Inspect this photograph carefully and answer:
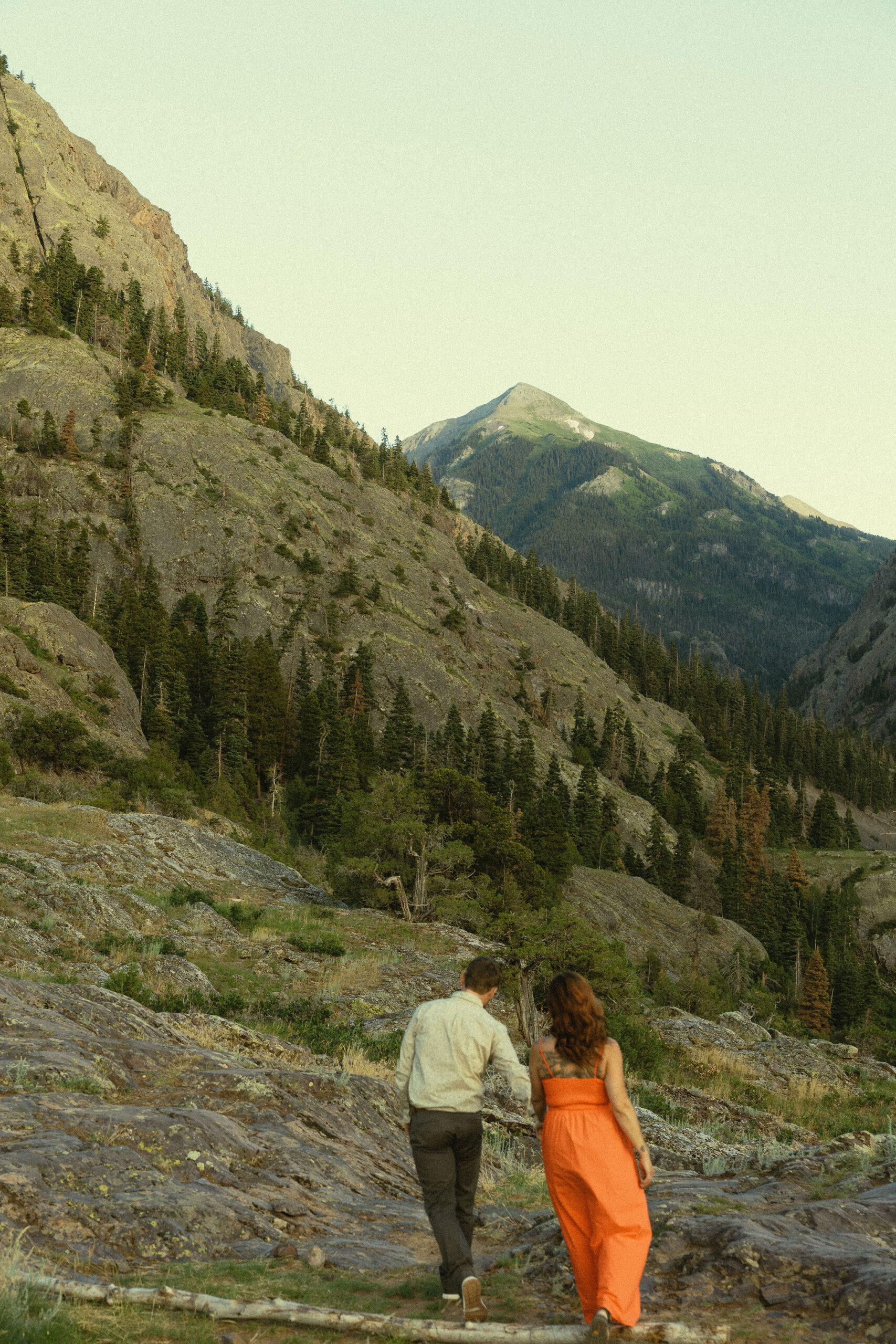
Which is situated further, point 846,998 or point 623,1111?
point 846,998

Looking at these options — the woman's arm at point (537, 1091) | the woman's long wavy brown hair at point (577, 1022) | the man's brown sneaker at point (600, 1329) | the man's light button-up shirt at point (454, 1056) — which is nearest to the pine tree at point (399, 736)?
the man's light button-up shirt at point (454, 1056)

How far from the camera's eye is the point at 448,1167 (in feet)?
23.5

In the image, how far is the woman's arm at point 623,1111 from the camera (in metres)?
6.29

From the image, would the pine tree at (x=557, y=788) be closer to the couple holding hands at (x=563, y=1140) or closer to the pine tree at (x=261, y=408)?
the pine tree at (x=261, y=408)

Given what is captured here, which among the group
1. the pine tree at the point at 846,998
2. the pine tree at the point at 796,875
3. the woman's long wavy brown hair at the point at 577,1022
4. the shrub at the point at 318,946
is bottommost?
the pine tree at the point at 846,998

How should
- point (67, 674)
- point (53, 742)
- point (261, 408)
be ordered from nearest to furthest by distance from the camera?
1. point (53, 742)
2. point (67, 674)
3. point (261, 408)

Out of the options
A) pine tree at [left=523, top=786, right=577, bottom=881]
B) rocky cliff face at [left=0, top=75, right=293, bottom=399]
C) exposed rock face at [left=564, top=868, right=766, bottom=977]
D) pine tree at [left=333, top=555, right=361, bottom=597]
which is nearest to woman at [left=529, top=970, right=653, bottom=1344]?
exposed rock face at [left=564, top=868, right=766, bottom=977]

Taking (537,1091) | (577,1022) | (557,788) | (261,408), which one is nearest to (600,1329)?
(537,1091)

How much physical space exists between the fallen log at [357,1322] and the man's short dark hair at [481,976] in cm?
228

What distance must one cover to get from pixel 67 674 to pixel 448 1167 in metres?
62.1

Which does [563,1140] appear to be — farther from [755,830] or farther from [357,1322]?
[755,830]

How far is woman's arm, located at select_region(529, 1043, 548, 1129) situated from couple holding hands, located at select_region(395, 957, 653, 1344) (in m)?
0.01

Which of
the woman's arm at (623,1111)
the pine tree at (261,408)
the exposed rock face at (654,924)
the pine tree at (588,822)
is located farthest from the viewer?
the pine tree at (261,408)

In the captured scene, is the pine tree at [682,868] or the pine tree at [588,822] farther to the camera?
the pine tree at [682,868]
